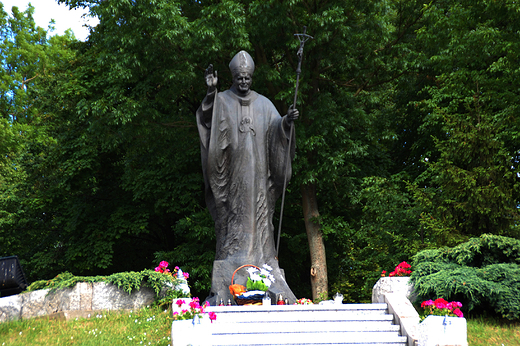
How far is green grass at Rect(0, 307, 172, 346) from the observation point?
6.24 metres

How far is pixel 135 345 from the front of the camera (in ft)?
20.0

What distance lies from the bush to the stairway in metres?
0.86

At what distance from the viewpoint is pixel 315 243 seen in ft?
45.5

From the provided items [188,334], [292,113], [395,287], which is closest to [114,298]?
[188,334]

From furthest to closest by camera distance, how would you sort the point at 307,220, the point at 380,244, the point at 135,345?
1. the point at 307,220
2. the point at 380,244
3. the point at 135,345

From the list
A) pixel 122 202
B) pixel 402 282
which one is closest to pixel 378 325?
pixel 402 282

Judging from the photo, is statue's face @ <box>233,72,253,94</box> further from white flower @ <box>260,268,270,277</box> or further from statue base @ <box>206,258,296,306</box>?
white flower @ <box>260,268,270,277</box>

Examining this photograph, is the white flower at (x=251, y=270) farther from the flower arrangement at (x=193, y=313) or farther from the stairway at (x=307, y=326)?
the flower arrangement at (x=193, y=313)

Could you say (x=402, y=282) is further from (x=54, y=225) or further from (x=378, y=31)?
(x=54, y=225)

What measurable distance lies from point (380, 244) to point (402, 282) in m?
5.71

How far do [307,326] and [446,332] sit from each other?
63.0 inches

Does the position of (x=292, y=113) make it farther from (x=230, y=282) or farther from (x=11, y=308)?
(x=11, y=308)

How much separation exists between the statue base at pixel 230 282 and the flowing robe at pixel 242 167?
22 centimetres

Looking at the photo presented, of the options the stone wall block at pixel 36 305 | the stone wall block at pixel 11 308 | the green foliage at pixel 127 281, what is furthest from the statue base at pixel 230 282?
the stone wall block at pixel 11 308
